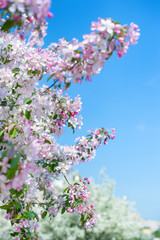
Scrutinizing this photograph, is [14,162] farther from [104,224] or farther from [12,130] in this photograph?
[104,224]

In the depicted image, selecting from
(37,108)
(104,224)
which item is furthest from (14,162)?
(104,224)

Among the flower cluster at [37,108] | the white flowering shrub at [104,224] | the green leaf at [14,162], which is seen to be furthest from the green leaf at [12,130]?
the white flowering shrub at [104,224]

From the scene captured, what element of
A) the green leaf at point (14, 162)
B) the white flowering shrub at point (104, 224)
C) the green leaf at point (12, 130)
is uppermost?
the white flowering shrub at point (104, 224)

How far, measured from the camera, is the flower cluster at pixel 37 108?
6.51ft

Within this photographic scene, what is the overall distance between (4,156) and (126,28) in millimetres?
1365

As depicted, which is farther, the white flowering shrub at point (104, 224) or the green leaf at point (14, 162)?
the white flowering shrub at point (104, 224)

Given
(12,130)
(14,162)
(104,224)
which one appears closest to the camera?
(14,162)

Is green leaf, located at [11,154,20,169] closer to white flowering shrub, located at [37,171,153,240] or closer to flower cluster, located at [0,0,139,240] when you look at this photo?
flower cluster, located at [0,0,139,240]

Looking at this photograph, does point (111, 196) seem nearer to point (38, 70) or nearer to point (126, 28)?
point (38, 70)

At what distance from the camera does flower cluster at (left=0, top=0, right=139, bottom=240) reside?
1984 mm

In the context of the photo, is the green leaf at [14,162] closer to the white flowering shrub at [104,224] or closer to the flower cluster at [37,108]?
the flower cluster at [37,108]

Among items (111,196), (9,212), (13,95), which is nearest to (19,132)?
(13,95)

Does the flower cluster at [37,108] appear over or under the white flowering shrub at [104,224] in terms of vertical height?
under

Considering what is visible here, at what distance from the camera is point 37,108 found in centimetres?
288
